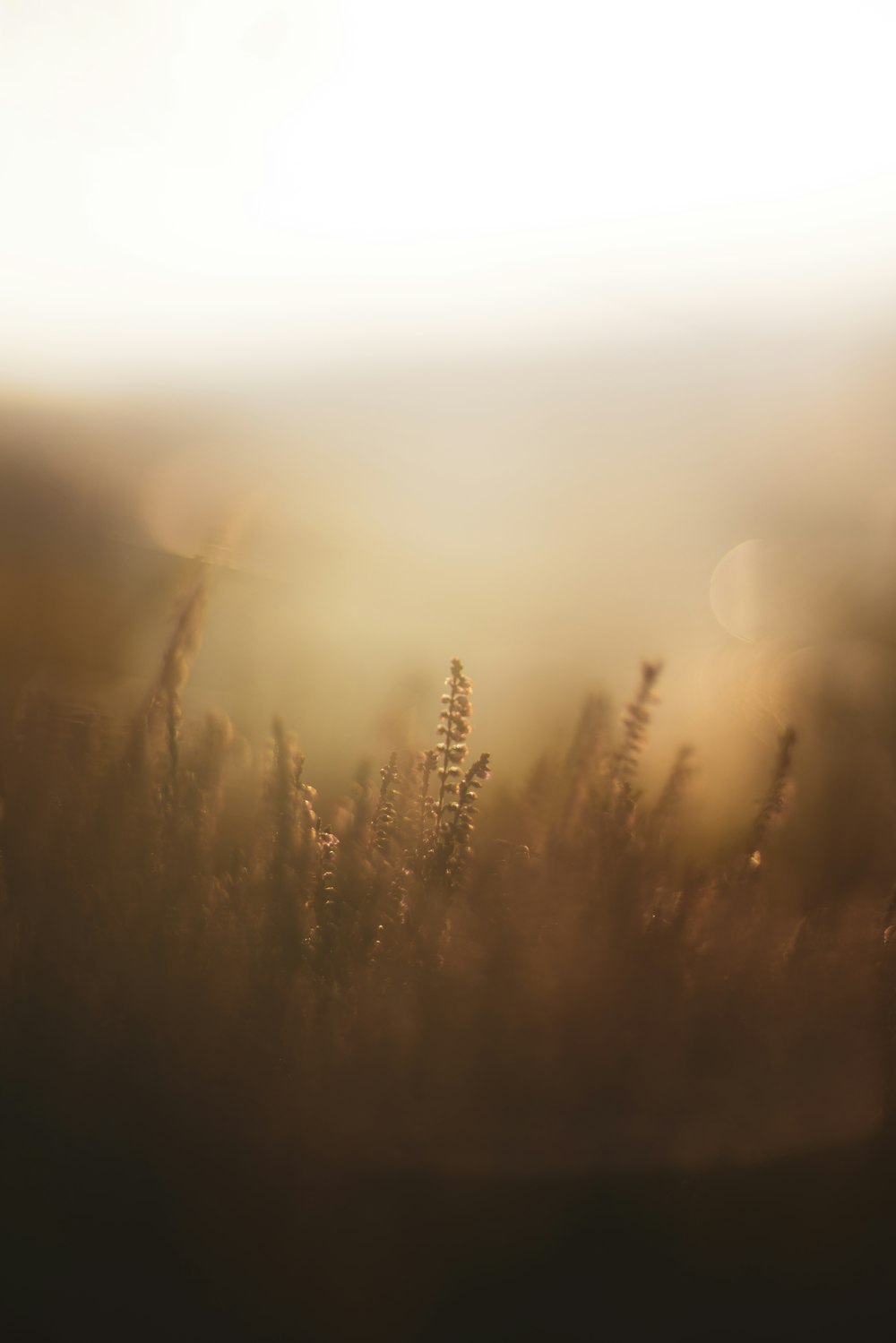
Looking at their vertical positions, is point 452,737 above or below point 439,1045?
above

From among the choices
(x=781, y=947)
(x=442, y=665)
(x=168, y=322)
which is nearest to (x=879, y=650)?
(x=781, y=947)

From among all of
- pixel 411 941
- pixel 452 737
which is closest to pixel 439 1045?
pixel 411 941

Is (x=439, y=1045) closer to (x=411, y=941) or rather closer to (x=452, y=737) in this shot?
(x=411, y=941)

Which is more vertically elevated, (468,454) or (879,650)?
(468,454)

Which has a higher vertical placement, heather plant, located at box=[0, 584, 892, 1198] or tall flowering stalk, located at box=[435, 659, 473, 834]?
tall flowering stalk, located at box=[435, 659, 473, 834]

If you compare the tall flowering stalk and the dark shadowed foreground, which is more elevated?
the tall flowering stalk

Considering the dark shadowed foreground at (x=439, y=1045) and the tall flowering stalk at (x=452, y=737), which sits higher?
the tall flowering stalk at (x=452, y=737)

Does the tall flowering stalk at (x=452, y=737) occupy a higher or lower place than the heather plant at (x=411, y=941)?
higher

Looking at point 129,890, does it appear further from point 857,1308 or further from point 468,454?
point 857,1308
